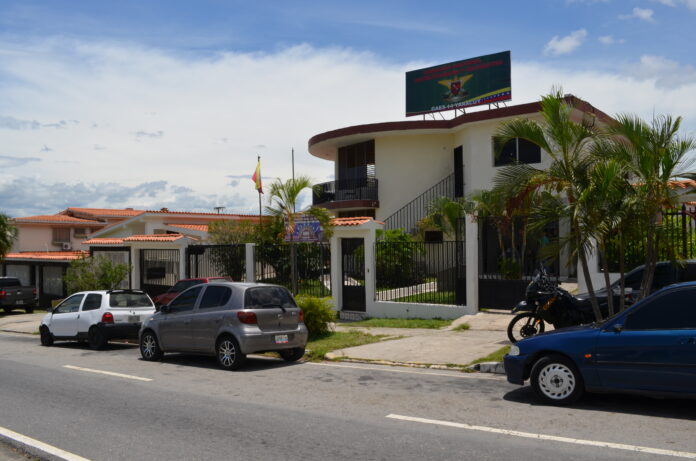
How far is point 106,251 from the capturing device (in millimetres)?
26188

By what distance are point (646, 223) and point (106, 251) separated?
2164 centimetres

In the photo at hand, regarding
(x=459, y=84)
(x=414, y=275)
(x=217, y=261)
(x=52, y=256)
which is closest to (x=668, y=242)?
(x=414, y=275)

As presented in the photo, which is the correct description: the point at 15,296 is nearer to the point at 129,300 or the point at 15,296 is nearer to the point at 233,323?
the point at 129,300

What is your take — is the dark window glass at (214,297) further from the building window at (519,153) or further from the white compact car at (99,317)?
the building window at (519,153)

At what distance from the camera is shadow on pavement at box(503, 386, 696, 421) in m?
7.14

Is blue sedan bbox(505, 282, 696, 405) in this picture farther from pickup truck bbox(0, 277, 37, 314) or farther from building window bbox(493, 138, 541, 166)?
pickup truck bbox(0, 277, 37, 314)

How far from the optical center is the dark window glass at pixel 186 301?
12.1 meters

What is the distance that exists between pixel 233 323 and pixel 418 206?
15.9 metres

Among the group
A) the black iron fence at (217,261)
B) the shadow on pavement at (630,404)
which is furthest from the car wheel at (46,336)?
the shadow on pavement at (630,404)

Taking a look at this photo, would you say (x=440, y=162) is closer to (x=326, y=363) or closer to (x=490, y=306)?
(x=490, y=306)

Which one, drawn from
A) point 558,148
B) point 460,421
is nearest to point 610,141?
point 558,148

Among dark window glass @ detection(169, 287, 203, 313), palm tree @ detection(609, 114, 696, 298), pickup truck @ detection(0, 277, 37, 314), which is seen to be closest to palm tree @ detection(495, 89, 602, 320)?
palm tree @ detection(609, 114, 696, 298)

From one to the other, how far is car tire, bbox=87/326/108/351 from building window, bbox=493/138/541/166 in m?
14.4

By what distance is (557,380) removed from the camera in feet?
25.1
